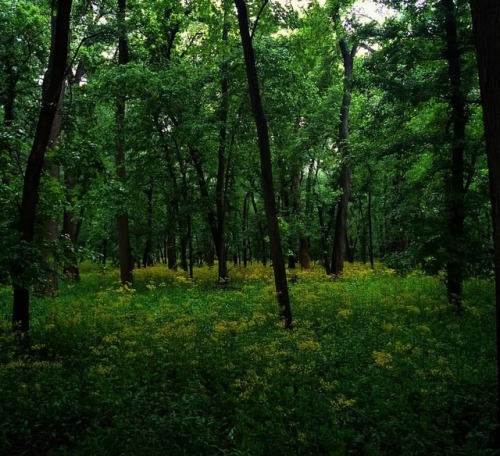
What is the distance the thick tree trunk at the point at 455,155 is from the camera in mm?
11594

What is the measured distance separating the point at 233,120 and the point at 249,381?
14031 mm

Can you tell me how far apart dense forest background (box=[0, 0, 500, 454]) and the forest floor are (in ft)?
2.13

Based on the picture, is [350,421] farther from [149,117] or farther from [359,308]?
[149,117]

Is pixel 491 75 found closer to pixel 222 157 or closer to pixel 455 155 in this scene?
pixel 455 155

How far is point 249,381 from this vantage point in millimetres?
7723

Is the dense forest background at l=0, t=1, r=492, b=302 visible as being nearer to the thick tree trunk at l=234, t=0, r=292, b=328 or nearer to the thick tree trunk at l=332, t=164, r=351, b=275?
the thick tree trunk at l=332, t=164, r=351, b=275

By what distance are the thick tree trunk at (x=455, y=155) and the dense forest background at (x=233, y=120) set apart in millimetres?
39

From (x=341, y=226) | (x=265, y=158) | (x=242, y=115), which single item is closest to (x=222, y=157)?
(x=242, y=115)

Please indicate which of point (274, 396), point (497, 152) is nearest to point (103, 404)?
point (274, 396)

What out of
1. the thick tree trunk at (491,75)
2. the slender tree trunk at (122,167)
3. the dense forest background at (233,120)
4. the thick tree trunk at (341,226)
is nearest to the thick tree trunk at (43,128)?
the dense forest background at (233,120)

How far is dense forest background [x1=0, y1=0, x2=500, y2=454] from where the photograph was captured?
9.45 metres

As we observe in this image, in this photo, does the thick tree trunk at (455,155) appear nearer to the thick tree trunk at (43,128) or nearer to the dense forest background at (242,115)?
the dense forest background at (242,115)

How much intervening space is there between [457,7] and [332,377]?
431 inches

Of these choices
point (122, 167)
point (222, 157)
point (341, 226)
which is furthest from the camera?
point (341, 226)
